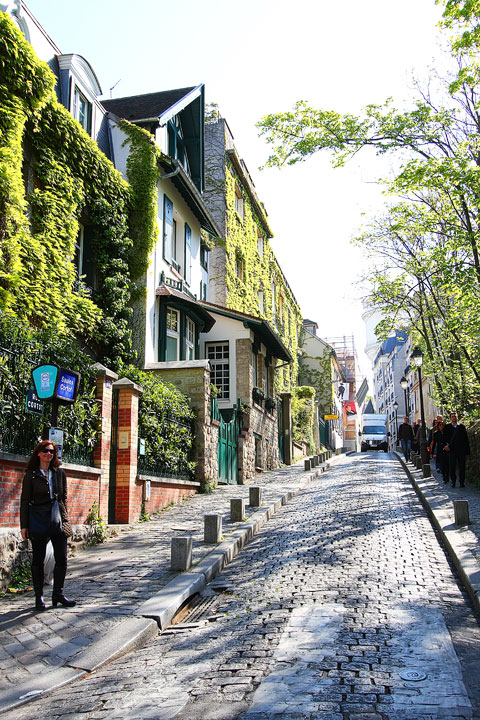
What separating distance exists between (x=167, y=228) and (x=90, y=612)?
13934mm

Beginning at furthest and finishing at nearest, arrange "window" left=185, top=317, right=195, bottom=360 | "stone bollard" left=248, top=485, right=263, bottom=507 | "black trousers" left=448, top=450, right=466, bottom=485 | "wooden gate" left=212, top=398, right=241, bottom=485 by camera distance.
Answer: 1. "window" left=185, top=317, right=195, bottom=360
2. "wooden gate" left=212, top=398, right=241, bottom=485
3. "black trousers" left=448, top=450, right=466, bottom=485
4. "stone bollard" left=248, top=485, right=263, bottom=507

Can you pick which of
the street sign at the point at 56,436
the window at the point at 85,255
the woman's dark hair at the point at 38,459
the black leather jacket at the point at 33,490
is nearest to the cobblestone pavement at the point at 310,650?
the black leather jacket at the point at 33,490

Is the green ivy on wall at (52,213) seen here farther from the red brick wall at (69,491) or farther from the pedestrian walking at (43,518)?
the pedestrian walking at (43,518)

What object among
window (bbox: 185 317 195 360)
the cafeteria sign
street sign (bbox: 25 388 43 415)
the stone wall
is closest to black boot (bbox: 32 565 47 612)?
the cafeteria sign

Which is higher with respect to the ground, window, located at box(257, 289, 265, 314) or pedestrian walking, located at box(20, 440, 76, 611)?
window, located at box(257, 289, 265, 314)

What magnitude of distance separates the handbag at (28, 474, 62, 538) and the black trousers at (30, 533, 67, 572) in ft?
0.19

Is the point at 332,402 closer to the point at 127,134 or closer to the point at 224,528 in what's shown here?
the point at 127,134

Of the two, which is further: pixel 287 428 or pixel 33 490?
pixel 287 428

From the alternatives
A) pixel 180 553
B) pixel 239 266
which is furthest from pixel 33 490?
pixel 239 266

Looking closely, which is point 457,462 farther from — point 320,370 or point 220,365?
point 320,370

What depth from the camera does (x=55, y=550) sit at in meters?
6.11

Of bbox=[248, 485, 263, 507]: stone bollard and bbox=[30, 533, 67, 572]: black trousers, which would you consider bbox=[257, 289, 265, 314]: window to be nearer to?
bbox=[248, 485, 263, 507]: stone bollard

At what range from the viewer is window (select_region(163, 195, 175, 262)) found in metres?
18.0

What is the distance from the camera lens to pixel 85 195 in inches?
562
